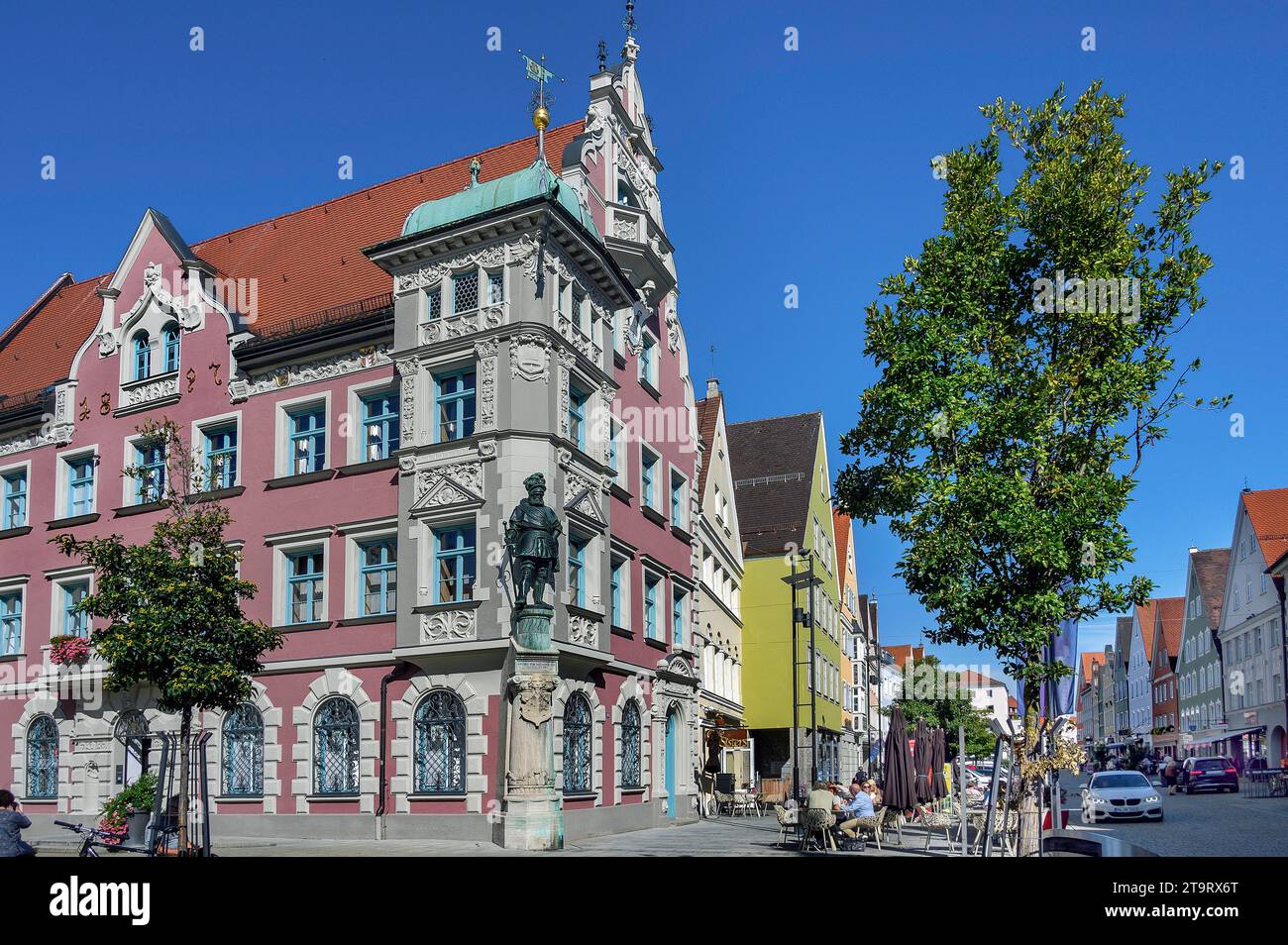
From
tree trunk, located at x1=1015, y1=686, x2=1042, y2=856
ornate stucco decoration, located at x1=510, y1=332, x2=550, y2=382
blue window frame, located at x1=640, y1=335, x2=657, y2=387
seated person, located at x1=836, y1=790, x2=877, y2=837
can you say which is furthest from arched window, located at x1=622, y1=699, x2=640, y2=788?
tree trunk, located at x1=1015, y1=686, x2=1042, y2=856

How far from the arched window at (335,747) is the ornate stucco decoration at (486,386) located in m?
7.04

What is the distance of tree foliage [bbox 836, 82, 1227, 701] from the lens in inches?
741

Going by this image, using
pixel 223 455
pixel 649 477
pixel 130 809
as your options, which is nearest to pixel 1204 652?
pixel 649 477

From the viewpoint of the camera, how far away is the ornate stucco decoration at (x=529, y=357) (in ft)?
82.5

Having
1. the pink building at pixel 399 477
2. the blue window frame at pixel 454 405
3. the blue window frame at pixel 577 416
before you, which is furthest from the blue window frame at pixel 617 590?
the blue window frame at pixel 454 405

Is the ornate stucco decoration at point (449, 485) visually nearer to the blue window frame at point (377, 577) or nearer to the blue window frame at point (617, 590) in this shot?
the blue window frame at point (377, 577)

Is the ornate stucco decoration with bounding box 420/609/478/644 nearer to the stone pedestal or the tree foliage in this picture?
the stone pedestal

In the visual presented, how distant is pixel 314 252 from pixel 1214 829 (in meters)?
26.6

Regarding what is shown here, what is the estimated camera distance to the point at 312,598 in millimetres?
28078

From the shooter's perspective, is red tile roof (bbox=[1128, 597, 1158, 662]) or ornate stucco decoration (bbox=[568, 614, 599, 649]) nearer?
ornate stucco decoration (bbox=[568, 614, 599, 649])

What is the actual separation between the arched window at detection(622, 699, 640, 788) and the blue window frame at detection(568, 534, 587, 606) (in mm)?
3875
